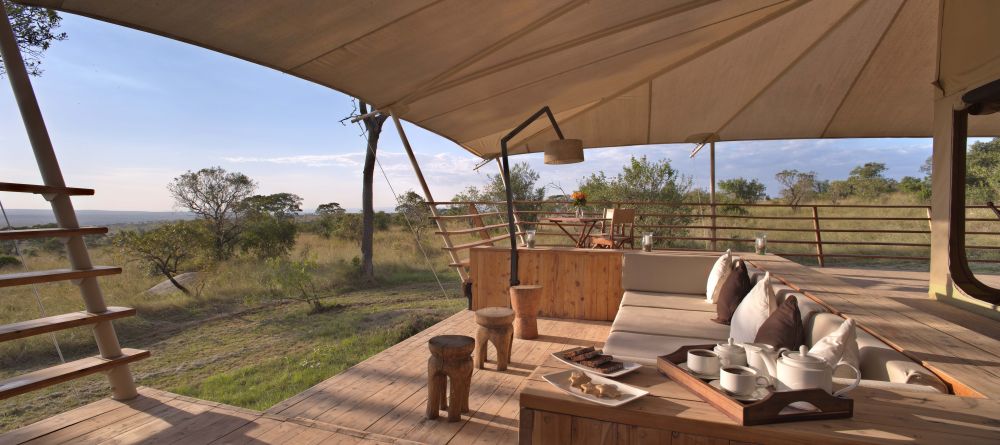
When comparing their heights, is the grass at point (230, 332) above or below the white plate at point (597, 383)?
below

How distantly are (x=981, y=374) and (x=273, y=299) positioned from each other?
10137 millimetres

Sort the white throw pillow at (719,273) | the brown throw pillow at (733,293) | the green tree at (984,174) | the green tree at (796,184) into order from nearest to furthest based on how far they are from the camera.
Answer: the brown throw pillow at (733,293), the white throw pillow at (719,273), the green tree at (984,174), the green tree at (796,184)

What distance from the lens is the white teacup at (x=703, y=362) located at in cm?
137

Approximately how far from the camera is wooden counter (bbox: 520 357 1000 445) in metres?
1.09

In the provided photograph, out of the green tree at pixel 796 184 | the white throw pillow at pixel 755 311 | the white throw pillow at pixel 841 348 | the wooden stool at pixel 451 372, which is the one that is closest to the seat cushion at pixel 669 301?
the white throw pillow at pixel 755 311

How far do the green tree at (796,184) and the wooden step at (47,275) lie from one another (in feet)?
67.8

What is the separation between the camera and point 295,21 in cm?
228

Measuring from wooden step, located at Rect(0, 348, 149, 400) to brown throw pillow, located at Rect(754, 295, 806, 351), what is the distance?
136 inches

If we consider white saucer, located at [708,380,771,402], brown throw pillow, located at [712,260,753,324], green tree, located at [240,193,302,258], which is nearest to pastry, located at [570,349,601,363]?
white saucer, located at [708,380,771,402]

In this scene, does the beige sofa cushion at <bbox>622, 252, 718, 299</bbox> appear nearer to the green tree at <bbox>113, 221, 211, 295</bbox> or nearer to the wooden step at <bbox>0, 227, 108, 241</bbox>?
the wooden step at <bbox>0, 227, 108, 241</bbox>

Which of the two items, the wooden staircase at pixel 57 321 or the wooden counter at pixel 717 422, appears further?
the wooden staircase at pixel 57 321

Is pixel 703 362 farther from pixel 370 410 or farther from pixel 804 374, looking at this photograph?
pixel 370 410

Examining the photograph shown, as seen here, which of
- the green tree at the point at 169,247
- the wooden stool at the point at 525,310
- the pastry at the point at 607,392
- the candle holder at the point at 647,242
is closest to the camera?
the pastry at the point at 607,392

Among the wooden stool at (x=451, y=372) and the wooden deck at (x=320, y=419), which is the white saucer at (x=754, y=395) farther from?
the wooden stool at (x=451, y=372)
